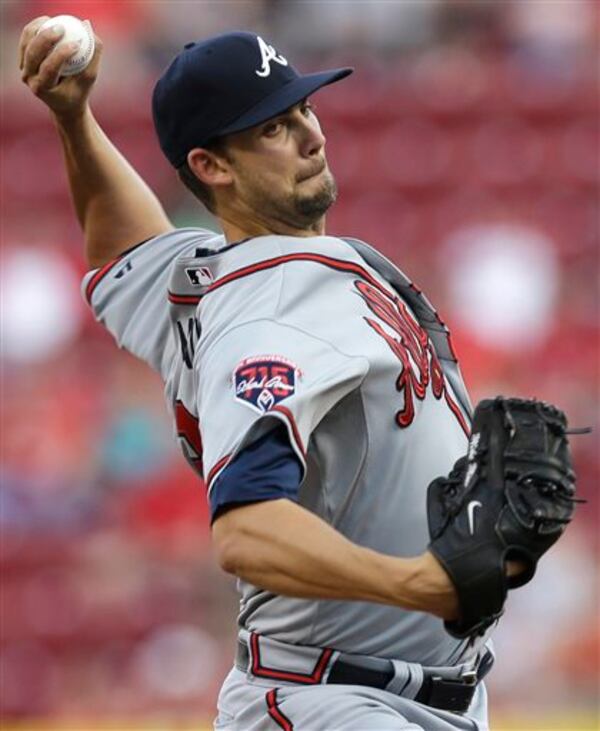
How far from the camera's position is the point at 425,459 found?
350 cm

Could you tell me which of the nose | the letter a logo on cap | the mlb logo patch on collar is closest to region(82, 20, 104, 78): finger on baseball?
the letter a logo on cap

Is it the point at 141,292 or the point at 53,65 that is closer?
the point at 53,65

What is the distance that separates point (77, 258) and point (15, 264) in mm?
403

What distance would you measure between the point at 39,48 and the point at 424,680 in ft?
5.27

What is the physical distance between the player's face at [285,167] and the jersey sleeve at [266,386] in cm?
45

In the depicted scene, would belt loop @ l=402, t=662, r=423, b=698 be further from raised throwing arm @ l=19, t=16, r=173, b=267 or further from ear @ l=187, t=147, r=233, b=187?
raised throwing arm @ l=19, t=16, r=173, b=267

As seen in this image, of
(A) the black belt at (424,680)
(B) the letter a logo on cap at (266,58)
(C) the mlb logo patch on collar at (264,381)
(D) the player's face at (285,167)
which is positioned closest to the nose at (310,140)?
(D) the player's face at (285,167)

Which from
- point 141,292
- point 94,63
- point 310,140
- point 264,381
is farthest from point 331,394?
point 94,63

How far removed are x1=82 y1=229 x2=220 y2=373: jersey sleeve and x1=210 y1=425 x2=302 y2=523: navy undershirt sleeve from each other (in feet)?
3.23

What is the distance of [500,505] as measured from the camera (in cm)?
304

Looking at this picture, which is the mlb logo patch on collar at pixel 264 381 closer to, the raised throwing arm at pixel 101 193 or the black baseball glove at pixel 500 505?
the black baseball glove at pixel 500 505

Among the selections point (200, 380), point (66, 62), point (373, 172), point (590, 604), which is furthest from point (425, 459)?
point (373, 172)

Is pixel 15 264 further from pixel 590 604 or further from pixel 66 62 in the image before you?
pixel 66 62

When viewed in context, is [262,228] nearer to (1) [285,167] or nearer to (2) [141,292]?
(1) [285,167]
